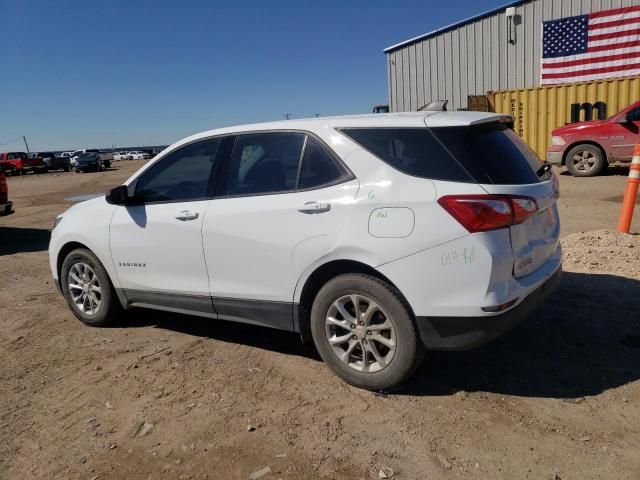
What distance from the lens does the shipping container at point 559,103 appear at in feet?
54.8

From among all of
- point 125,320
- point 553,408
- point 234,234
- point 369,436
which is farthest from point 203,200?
point 553,408

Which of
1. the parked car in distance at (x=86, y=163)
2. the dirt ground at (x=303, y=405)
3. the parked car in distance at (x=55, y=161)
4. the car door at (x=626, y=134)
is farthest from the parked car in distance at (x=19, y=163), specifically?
the dirt ground at (x=303, y=405)

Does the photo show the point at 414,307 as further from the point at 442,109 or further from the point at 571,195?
the point at 571,195

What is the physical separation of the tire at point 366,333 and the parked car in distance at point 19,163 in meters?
44.3

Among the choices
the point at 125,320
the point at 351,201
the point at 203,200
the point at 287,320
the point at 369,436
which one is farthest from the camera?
the point at 125,320

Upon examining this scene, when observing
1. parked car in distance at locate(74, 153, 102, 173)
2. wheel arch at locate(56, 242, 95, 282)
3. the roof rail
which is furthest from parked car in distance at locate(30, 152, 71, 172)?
the roof rail

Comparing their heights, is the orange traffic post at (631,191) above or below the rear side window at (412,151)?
below

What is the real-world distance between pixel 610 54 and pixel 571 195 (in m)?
9.76

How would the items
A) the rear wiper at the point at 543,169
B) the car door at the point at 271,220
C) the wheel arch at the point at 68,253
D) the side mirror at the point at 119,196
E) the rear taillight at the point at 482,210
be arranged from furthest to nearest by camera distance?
1. the wheel arch at the point at 68,253
2. the side mirror at the point at 119,196
3. the rear wiper at the point at 543,169
4. the car door at the point at 271,220
5. the rear taillight at the point at 482,210

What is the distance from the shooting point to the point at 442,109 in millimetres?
3854

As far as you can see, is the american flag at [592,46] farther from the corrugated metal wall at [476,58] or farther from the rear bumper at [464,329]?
the rear bumper at [464,329]

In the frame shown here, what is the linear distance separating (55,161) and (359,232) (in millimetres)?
49322

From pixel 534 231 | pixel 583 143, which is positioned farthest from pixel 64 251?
pixel 583 143

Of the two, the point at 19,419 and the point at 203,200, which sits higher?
the point at 203,200
